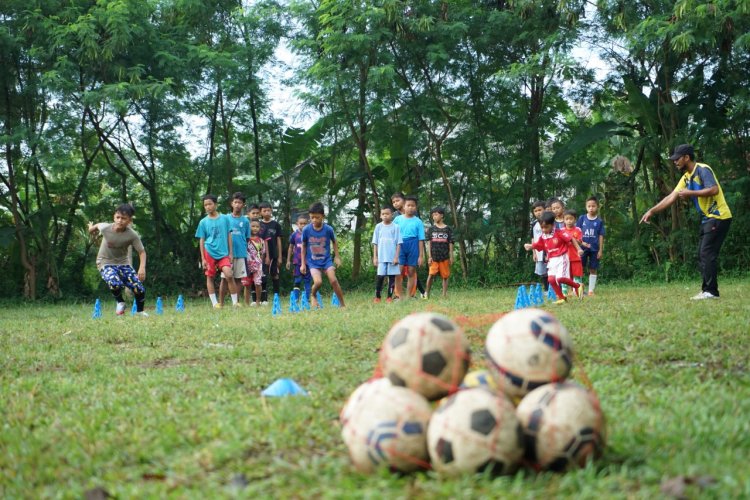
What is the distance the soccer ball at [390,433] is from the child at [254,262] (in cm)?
1162

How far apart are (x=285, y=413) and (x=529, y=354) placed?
1576 millimetres

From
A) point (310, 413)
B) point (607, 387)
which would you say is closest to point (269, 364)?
point (310, 413)

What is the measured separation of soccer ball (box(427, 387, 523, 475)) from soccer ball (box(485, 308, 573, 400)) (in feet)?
1.09

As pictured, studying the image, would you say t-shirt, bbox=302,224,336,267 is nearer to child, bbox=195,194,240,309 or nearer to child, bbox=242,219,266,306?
child, bbox=195,194,240,309

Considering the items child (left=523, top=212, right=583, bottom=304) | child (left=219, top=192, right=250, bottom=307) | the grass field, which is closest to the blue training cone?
the grass field

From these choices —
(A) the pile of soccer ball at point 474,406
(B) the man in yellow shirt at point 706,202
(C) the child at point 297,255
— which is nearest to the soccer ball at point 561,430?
(A) the pile of soccer ball at point 474,406

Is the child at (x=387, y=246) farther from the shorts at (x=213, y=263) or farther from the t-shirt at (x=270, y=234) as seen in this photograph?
the shorts at (x=213, y=263)

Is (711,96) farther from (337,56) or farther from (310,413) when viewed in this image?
(310,413)

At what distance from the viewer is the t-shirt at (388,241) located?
14.6m

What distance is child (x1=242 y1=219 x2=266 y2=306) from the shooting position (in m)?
14.9

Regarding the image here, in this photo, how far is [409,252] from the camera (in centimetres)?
1473

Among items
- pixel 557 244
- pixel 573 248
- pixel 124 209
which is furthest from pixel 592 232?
pixel 124 209

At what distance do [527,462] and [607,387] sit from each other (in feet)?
6.27

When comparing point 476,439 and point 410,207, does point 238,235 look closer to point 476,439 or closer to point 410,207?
point 410,207
